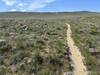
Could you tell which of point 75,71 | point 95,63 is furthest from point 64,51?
point 75,71

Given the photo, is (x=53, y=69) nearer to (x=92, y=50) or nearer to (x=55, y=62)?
(x=55, y=62)

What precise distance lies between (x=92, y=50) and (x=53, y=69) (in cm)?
669

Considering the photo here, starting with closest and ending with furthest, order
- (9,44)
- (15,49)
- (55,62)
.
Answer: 1. (55,62)
2. (15,49)
3. (9,44)

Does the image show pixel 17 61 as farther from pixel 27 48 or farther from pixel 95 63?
pixel 95 63

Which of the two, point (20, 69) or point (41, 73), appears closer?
point (41, 73)

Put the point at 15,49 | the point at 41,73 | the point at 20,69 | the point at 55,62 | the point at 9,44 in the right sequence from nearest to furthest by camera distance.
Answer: the point at 41,73 < the point at 20,69 < the point at 55,62 < the point at 15,49 < the point at 9,44

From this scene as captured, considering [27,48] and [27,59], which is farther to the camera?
[27,48]

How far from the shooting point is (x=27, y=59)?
57.4ft

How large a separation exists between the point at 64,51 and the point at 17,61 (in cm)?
462

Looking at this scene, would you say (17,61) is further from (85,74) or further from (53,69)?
(85,74)

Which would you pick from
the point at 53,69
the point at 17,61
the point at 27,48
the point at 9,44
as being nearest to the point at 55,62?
the point at 53,69

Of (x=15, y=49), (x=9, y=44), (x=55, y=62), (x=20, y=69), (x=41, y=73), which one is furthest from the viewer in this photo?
(x=9, y=44)

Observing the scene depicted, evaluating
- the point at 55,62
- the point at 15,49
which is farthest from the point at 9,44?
the point at 55,62

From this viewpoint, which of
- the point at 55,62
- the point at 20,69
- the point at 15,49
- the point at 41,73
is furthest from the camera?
the point at 15,49
